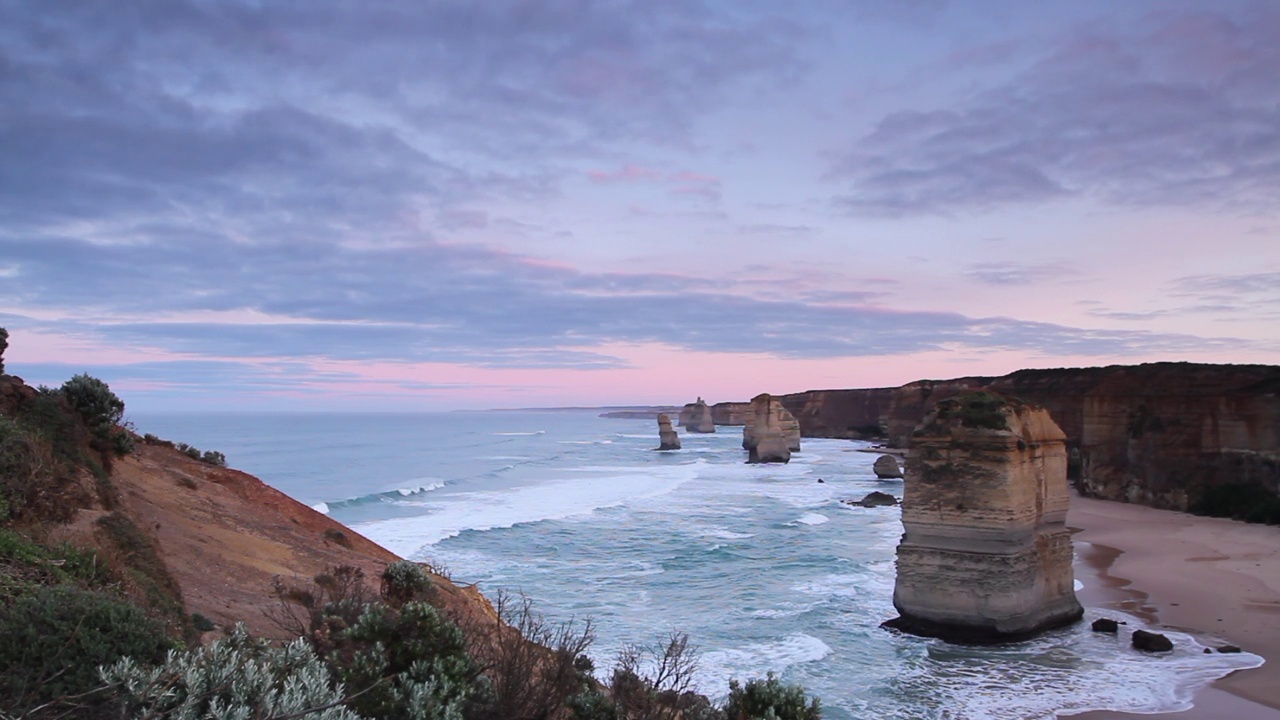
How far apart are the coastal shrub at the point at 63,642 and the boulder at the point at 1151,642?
A: 16.8 meters

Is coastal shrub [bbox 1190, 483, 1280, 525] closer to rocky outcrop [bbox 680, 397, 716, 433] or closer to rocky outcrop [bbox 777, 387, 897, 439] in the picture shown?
rocky outcrop [bbox 777, 387, 897, 439]

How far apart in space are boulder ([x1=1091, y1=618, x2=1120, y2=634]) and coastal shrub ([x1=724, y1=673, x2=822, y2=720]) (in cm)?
1290

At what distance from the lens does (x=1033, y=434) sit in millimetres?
17266

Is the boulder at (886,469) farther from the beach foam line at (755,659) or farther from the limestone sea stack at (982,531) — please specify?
the beach foam line at (755,659)

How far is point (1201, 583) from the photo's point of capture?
20.3m

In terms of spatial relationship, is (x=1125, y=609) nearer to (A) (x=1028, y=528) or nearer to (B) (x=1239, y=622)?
(B) (x=1239, y=622)

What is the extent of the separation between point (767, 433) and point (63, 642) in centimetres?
6288

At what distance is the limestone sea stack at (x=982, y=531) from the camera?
1588 cm

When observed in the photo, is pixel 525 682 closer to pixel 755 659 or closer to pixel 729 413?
pixel 755 659

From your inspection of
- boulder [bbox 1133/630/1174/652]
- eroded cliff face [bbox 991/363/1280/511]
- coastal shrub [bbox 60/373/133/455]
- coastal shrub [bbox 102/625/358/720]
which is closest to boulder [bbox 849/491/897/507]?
eroded cliff face [bbox 991/363/1280/511]

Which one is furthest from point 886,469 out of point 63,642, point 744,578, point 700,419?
point 700,419

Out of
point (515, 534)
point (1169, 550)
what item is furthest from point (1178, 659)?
point (515, 534)

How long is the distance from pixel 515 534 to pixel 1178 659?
22104 millimetres

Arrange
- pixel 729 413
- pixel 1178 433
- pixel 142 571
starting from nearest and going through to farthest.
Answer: pixel 142 571 → pixel 1178 433 → pixel 729 413
